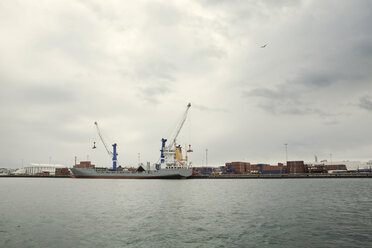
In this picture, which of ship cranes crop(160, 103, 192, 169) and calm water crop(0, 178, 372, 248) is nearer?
calm water crop(0, 178, 372, 248)

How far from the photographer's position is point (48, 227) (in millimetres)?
24141

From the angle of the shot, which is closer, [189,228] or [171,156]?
[189,228]

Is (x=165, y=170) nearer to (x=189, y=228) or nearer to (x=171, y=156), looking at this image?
(x=171, y=156)

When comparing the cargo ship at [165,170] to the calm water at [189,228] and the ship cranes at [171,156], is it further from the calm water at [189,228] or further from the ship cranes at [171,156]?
the calm water at [189,228]

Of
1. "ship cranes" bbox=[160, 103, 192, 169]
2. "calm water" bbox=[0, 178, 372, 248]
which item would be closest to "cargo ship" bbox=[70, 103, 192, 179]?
"ship cranes" bbox=[160, 103, 192, 169]

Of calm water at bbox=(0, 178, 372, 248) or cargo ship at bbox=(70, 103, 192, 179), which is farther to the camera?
cargo ship at bbox=(70, 103, 192, 179)

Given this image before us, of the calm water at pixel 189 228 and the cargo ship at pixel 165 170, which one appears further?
the cargo ship at pixel 165 170

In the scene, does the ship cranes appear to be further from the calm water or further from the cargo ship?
the calm water

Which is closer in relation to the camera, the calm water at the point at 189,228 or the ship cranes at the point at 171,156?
the calm water at the point at 189,228

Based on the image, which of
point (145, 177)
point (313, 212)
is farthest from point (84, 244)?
point (145, 177)

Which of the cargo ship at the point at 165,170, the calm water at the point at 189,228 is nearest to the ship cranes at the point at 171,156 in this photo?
the cargo ship at the point at 165,170

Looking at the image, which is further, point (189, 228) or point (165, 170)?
point (165, 170)

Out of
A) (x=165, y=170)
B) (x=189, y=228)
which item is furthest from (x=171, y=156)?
(x=189, y=228)

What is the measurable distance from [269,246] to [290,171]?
167 metres
